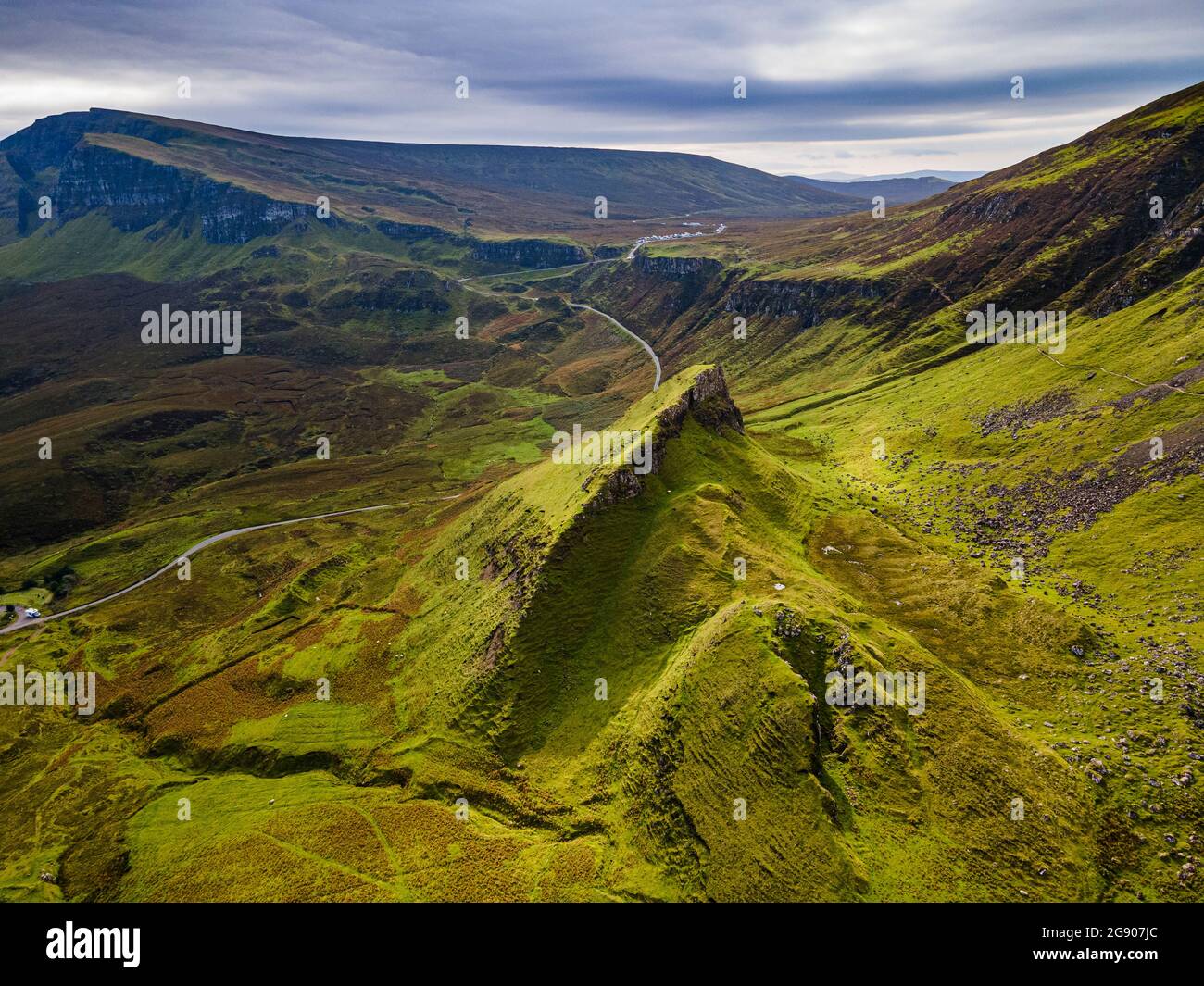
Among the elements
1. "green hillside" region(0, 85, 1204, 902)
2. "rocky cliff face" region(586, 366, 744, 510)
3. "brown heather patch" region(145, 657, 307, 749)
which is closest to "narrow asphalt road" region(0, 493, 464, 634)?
"green hillside" region(0, 85, 1204, 902)

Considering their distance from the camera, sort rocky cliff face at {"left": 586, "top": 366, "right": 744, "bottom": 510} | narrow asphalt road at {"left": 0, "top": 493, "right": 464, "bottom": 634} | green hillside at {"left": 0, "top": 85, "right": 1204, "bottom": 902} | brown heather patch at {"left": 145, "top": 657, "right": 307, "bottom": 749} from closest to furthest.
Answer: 1. green hillside at {"left": 0, "top": 85, "right": 1204, "bottom": 902}
2. rocky cliff face at {"left": 586, "top": 366, "right": 744, "bottom": 510}
3. brown heather patch at {"left": 145, "top": 657, "right": 307, "bottom": 749}
4. narrow asphalt road at {"left": 0, "top": 493, "right": 464, "bottom": 634}

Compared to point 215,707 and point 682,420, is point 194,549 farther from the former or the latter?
point 682,420

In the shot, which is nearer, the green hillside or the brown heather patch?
the green hillside

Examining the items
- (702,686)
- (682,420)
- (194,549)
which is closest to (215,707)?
(702,686)

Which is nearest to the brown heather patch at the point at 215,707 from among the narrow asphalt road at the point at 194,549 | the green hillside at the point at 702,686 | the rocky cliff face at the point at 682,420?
the green hillside at the point at 702,686

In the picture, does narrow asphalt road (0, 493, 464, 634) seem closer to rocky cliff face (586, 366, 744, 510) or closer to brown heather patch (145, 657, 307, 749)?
brown heather patch (145, 657, 307, 749)
